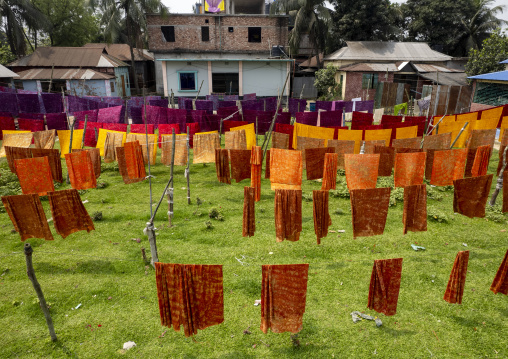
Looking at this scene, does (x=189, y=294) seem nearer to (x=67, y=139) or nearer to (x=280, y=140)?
(x=280, y=140)

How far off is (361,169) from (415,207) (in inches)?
→ 52.3

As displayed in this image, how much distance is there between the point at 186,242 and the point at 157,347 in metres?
2.52

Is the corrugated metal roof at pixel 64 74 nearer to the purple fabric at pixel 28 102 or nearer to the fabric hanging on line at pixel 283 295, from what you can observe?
the purple fabric at pixel 28 102

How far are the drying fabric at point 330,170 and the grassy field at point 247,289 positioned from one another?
3.45 feet

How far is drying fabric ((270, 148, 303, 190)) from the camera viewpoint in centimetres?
653

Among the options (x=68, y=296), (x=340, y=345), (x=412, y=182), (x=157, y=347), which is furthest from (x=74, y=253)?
(x=412, y=182)

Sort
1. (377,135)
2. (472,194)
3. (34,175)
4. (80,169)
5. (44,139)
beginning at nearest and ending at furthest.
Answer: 1. (472,194)
2. (34,175)
3. (80,169)
4. (377,135)
5. (44,139)

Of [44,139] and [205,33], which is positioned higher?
[205,33]

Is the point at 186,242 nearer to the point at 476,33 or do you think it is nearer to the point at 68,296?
the point at 68,296

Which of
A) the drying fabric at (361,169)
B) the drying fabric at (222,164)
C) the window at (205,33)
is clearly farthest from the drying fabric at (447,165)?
the window at (205,33)

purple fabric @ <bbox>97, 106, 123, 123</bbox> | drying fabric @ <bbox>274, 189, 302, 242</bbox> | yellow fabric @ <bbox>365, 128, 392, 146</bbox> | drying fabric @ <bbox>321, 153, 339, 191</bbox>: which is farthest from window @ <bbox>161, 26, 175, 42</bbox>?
drying fabric @ <bbox>274, 189, 302, 242</bbox>

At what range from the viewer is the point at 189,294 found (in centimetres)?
388

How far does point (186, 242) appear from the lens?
21.9 feet

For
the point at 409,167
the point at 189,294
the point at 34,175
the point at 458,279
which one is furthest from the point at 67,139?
the point at 458,279
